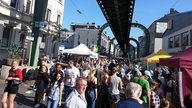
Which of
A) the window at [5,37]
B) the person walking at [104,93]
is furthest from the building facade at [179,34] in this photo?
the person walking at [104,93]

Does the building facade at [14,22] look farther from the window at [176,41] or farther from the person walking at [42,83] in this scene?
the window at [176,41]

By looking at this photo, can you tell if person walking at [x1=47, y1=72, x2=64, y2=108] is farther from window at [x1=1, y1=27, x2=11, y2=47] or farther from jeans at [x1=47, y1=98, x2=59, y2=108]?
window at [x1=1, y1=27, x2=11, y2=47]

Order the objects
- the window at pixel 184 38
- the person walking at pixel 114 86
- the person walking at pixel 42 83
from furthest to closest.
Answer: the window at pixel 184 38
the person walking at pixel 42 83
the person walking at pixel 114 86

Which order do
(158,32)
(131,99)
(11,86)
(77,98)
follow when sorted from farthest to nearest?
(158,32) < (11,86) < (77,98) < (131,99)

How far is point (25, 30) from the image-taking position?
23906 millimetres

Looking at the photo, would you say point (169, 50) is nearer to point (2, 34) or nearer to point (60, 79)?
point (2, 34)

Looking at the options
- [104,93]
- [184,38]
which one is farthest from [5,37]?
[184,38]

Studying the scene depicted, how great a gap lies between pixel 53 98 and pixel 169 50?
30.4 meters

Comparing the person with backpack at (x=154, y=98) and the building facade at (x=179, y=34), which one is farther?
the building facade at (x=179, y=34)

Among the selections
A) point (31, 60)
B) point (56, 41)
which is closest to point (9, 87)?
point (31, 60)

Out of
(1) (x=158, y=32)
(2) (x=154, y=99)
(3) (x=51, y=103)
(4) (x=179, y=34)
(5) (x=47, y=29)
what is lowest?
(3) (x=51, y=103)

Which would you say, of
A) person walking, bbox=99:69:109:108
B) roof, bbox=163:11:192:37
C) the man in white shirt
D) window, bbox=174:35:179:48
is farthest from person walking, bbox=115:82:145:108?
window, bbox=174:35:179:48

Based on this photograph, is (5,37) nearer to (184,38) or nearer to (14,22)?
(14,22)

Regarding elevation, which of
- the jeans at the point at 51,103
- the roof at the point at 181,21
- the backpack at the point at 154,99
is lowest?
the jeans at the point at 51,103
